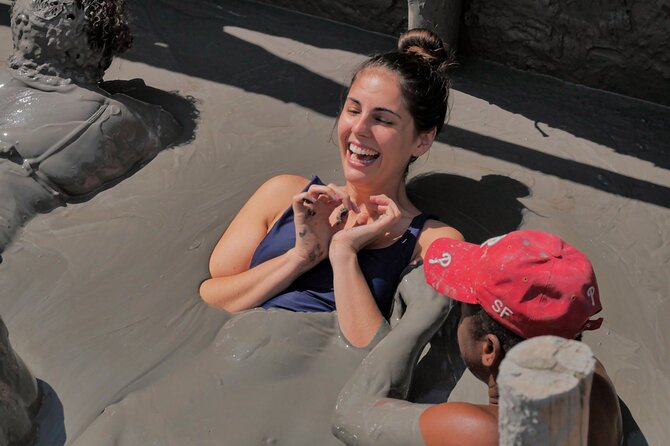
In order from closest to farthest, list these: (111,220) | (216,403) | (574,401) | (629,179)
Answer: (574,401), (216,403), (111,220), (629,179)

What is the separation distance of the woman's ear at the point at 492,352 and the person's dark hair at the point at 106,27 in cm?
274

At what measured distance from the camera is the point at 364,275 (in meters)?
3.29

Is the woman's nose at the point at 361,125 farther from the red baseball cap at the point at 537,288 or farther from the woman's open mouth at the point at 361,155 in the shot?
the red baseball cap at the point at 537,288

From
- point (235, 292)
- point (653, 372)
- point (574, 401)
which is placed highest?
point (574, 401)

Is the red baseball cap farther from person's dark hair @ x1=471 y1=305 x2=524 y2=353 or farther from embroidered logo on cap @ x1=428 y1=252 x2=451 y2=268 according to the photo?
embroidered logo on cap @ x1=428 y1=252 x2=451 y2=268

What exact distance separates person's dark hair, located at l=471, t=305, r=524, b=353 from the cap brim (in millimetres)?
48

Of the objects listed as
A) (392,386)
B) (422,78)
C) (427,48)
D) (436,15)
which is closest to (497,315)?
(392,386)

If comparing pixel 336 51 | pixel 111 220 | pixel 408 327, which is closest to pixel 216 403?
pixel 408 327

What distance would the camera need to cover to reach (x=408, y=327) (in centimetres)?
306

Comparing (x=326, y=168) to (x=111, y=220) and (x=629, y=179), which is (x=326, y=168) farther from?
(x=629, y=179)

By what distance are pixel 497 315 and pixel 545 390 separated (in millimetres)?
685

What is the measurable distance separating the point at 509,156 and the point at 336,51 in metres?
1.39

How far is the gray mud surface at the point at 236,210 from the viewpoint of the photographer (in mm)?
3023

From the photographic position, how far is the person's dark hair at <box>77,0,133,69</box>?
168 inches
